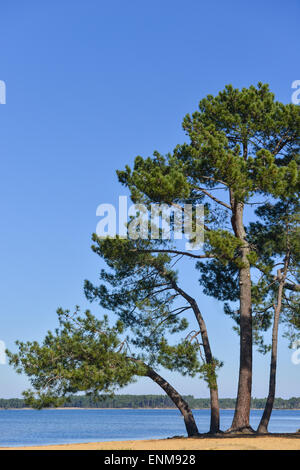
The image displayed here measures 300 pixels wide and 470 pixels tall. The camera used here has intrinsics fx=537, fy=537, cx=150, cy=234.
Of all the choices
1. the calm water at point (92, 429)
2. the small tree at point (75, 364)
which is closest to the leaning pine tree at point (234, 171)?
the small tree at point (75, 364)

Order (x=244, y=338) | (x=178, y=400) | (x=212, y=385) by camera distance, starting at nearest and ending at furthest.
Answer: (x=212, y=385), (x=244, y=338), (x=178, y=400)

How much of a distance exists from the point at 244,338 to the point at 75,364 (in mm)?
4089

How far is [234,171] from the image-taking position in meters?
12.2

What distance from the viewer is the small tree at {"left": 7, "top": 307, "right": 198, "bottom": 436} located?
469 inches

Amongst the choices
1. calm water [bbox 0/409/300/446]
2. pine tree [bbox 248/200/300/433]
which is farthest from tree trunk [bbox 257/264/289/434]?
calm water [bbox 0/409/300/446]

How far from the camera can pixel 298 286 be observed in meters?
14.0

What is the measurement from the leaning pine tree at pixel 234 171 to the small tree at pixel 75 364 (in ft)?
9.37

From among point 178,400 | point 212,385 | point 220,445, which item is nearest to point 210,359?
point 212,385

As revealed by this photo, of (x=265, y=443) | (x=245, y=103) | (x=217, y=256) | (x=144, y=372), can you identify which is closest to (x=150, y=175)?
(x=217, y=256)

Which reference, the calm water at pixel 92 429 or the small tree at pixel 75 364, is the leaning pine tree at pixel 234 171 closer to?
the small tree at pixel 75 364

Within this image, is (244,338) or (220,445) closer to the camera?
(220,445)

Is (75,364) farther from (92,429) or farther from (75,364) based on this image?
(92,429)

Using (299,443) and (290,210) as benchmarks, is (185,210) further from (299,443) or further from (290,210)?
(299,443)

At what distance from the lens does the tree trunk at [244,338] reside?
12.6 metres
